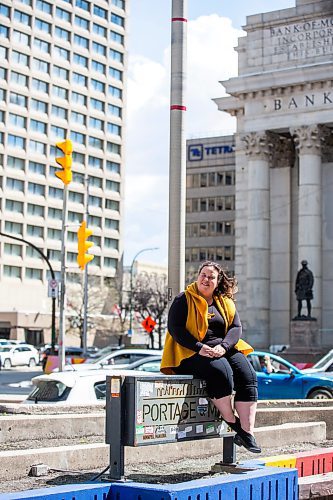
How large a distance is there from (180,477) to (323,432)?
430 cm

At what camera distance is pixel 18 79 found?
95.2 meters

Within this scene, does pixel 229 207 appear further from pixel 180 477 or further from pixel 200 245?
pixel 180 477

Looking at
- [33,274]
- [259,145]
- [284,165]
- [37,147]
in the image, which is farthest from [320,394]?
[37,147]

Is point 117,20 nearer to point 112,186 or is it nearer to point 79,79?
point 79,79

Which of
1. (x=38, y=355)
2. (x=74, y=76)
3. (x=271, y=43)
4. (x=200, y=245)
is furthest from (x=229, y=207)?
(x=271, y=43)

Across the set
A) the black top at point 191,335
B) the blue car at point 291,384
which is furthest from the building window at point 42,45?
the black top at point 191,335

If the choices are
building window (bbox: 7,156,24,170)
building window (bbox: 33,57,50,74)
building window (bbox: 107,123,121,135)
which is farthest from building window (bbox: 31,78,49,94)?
building window (bbox: 107,123,121,135)

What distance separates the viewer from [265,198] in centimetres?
5253

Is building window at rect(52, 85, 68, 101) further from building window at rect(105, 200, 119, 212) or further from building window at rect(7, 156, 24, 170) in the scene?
building window at rect(105, 200, 119, 212)

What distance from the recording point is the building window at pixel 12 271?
93312mm

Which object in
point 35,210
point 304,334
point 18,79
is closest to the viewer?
point 304,334

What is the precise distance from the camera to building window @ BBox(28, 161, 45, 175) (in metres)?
96.6

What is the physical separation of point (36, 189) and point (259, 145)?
48142 millimetres

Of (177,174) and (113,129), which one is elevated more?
(113,129)
